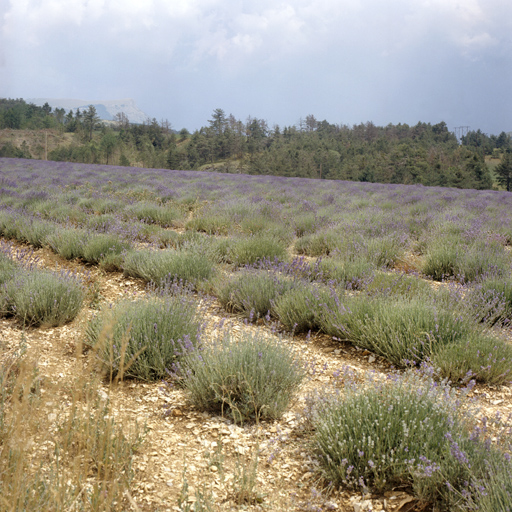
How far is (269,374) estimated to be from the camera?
8.11 ft

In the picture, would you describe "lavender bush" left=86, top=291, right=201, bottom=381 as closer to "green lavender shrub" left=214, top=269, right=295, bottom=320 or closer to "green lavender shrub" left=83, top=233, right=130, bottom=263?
→ "green lavender shrub" left=214, top=269, right=295, bottom=320

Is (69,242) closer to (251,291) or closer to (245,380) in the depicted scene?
(251,291)

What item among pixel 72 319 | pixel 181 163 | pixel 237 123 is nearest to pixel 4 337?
pixel 72 319

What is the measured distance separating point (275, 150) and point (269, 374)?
57.1m

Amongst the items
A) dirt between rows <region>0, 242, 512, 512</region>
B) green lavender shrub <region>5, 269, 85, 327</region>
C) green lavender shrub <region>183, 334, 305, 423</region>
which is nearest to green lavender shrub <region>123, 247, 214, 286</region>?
green lavender shrub <region>5, 269, 85, 327</region>

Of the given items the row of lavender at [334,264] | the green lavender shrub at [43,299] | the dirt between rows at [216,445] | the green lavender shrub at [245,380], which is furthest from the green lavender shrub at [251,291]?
the green lavender shrub at [43,299]

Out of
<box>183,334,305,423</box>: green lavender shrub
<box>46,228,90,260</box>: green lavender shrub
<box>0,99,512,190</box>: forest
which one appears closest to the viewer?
<box>183,334,305,423</box>: green lavender shrub

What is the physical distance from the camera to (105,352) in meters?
2.78

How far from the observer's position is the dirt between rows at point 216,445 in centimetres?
176

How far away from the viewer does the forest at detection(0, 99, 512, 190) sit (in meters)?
43.6

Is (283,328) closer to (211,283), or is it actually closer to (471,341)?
(211,283)

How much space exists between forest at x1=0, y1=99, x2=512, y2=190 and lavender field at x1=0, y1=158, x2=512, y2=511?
39.0 metres

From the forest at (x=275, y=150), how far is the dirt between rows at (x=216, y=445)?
134ft

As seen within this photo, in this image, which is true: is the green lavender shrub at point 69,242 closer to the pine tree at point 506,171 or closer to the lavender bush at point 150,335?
the lavender bush at point 150,335
